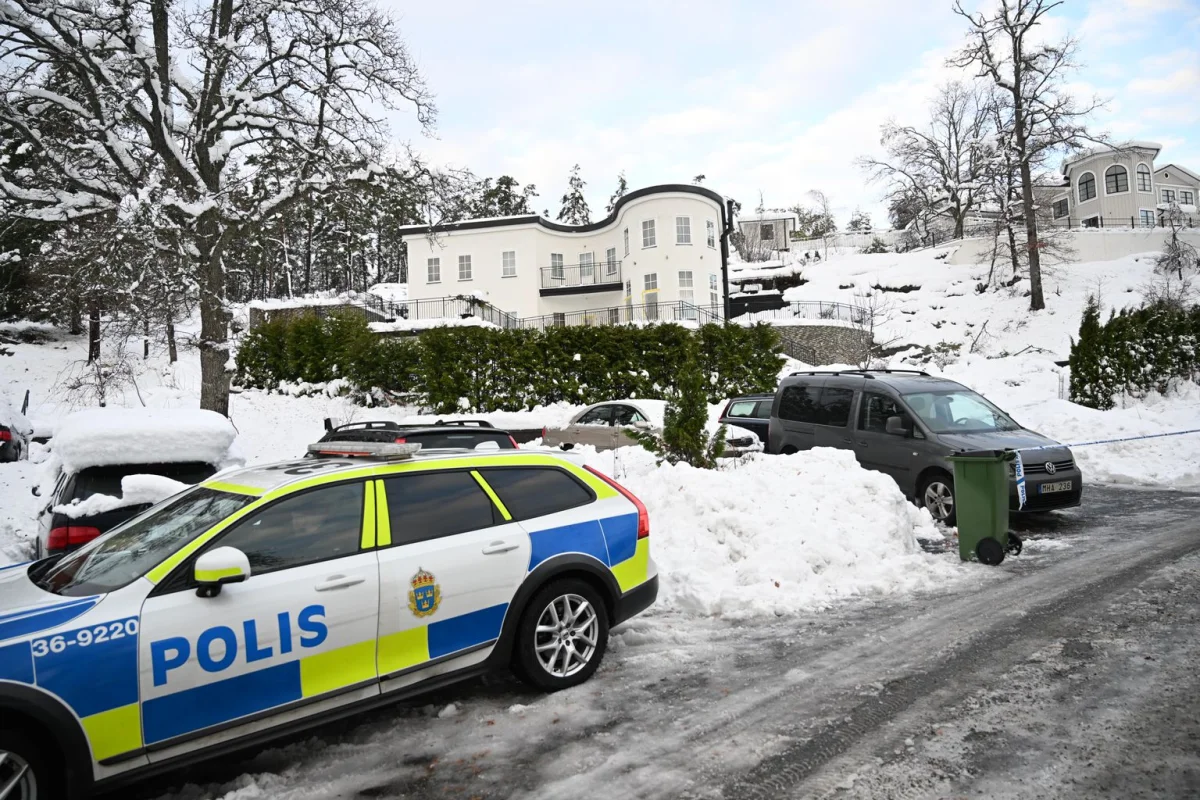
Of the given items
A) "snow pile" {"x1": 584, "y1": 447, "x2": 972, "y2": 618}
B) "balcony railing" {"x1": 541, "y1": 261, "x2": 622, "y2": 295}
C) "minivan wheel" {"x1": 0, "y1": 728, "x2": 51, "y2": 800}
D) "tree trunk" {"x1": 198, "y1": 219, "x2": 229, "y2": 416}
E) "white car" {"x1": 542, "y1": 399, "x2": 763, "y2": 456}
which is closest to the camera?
"minivan wheel" {"x1": 0, "y1": 728, "x2": 51, "y2": 800}

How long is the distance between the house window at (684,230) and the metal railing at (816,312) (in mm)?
5305

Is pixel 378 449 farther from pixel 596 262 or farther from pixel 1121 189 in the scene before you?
pixel 1121 189

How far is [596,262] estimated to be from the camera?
42.8 metres

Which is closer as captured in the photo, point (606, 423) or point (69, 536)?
point (69, 536)

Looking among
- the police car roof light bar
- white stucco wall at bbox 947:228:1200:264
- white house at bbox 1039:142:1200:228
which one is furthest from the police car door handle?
white house at bbox 1039:142:1200:228

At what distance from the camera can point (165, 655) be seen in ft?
10.7

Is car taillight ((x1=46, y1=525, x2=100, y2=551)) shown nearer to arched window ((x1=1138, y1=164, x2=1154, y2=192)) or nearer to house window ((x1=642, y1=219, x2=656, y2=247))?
house window ((x1=642, y1=219, x2=656, y2=247))

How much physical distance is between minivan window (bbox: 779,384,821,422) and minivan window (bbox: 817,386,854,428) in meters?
0.13

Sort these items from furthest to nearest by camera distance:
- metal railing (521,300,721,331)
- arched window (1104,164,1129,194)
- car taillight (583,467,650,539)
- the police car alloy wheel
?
arched window (1104,164,1129,194) → metal railing (521,300,721,331) → car taillight (583,467,650,539) → the police car alloy wheel

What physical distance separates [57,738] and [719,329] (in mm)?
24264

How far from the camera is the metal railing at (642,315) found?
3641 cm

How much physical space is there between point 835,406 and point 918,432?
173cm

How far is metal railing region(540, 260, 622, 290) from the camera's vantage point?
41.9 meters

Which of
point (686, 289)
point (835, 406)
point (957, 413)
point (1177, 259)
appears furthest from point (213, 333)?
point (1177, 259)
